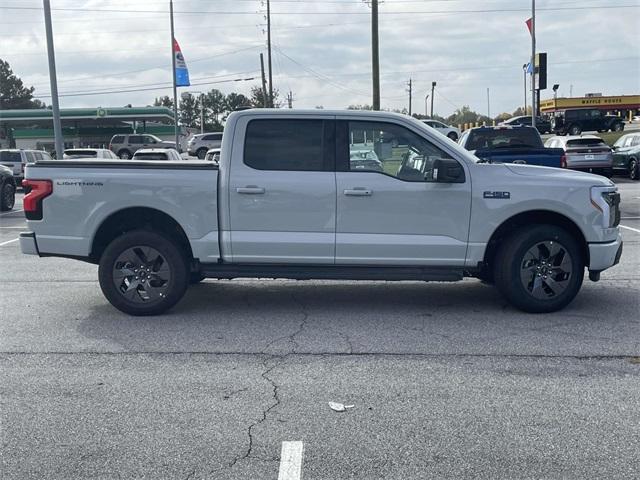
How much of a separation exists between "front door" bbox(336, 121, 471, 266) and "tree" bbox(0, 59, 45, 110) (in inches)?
4090

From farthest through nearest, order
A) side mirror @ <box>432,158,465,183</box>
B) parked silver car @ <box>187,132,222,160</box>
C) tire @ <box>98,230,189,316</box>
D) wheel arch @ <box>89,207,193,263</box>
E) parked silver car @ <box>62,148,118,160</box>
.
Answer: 1. parked silver car @ <box>187,132,222,160</box>
2. parked silver car @ <box>62,148,118,160</box>
3. wheel arch @ <box>89,207,193,263</box>
4. tire @ <box>98,230,189,316</box>
5. side mirror @ <box>432,158,465,183</box>

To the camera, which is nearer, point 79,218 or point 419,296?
point 79,218

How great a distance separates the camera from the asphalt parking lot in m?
4.01

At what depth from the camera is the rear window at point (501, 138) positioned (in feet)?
49.6

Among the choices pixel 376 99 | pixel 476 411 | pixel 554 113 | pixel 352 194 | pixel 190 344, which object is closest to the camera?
pixel 476 411

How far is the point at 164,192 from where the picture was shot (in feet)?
22.8

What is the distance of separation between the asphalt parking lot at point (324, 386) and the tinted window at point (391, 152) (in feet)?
4.80

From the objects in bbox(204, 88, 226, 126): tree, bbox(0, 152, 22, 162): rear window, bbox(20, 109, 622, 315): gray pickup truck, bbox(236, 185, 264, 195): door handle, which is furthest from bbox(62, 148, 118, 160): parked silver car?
bbox(204, 88, 226, 126): tree

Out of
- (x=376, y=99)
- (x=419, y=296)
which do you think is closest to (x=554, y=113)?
(x=376, y=99)

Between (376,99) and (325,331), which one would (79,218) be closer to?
(325,331)

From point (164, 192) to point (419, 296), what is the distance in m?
3.08

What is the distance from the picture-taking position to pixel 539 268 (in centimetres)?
702

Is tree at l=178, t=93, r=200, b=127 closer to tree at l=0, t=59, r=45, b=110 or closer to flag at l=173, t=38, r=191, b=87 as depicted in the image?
tree at l=0, t=59, r=45, b=110

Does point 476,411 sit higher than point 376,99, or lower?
lower
